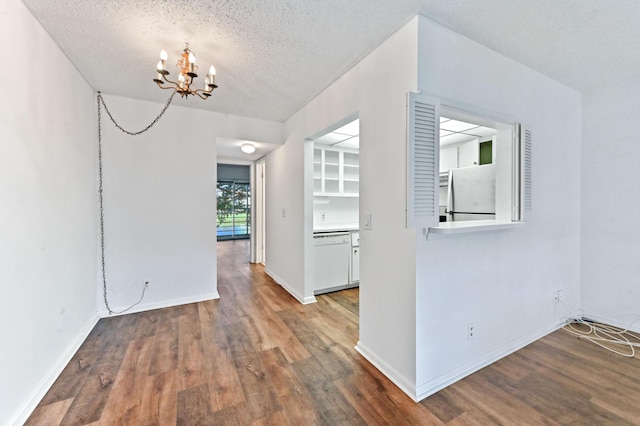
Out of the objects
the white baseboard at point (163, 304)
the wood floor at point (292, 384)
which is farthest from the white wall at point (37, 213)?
the white baseboard at point (163, 304)

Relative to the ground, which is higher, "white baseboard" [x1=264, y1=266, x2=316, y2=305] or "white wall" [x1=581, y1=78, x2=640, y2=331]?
"white wall" [x1=581, y1=78, x2=640, y2=331]

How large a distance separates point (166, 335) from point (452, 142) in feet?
15.3

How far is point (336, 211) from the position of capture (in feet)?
16.2

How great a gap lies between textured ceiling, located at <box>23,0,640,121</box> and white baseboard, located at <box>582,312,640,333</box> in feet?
7.89

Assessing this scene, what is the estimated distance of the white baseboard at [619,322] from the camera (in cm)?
265

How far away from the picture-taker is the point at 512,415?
1618 mm

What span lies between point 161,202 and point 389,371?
3106 mm

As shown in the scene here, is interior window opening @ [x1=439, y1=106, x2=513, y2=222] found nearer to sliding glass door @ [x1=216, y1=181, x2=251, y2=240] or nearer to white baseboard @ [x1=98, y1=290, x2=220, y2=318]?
white baseboard @ [x1=98, y1=290, x2=220, y2=318]

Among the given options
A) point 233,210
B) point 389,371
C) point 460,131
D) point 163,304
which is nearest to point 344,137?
point 460,131

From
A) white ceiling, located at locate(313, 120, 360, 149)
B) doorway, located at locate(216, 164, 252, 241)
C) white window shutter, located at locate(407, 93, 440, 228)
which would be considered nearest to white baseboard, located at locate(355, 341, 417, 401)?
white window shutter, located at locate(407, 93, 440, 228)

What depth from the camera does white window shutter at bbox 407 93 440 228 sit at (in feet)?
5.45

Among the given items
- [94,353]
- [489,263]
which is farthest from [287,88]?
[94,353]

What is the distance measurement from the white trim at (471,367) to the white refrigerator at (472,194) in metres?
1.13

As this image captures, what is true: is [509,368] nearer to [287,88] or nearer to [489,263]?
[489,263]
